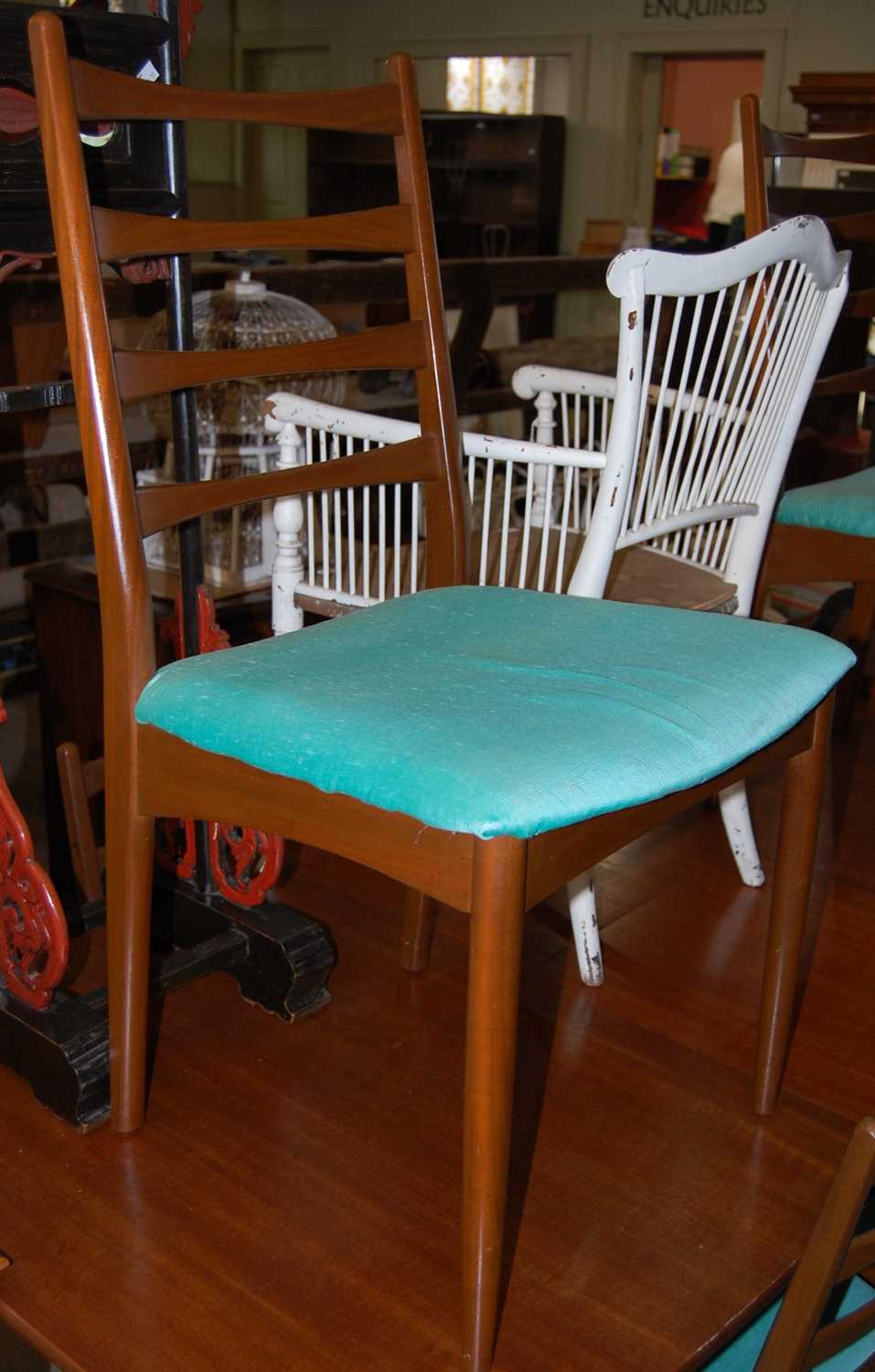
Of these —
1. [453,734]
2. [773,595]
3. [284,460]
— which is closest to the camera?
[453,734]

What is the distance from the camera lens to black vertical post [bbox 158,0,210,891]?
120 centimetres

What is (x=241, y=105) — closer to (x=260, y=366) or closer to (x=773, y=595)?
(x=260, y=366)

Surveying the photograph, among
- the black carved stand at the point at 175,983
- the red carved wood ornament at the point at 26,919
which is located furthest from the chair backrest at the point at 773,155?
the red carved wood ornament at the point at 26,919

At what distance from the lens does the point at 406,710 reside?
0.89 meters

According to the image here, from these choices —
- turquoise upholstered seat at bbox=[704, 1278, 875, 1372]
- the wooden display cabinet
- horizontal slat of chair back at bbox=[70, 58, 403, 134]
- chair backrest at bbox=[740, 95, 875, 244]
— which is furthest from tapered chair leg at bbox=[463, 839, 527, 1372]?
the wooden display cabinet

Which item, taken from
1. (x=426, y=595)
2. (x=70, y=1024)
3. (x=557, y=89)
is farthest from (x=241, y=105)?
(x=557, y=89)

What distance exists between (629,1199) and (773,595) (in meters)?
2.29

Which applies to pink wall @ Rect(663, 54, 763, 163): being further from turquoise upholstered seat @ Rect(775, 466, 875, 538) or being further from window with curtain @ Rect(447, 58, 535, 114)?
turquoise upholstered seat @ Rect(775, 466, 875, 538)

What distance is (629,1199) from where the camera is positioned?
43.6 inches

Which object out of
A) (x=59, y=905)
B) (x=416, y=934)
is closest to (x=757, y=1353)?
(x=416, y=934)

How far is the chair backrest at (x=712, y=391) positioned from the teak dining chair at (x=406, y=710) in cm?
4

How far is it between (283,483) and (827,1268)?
2.37ft

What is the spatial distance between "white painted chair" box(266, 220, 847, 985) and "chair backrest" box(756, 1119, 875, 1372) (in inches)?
20.4

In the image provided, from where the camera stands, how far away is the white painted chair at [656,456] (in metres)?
1.19
